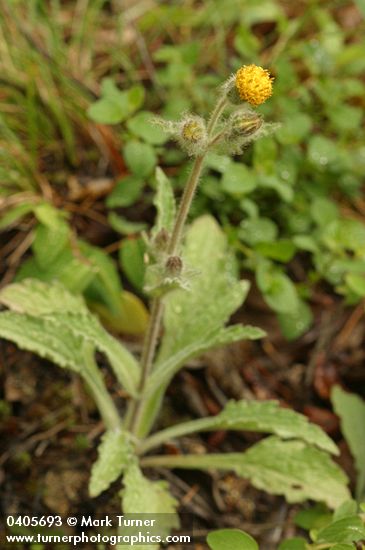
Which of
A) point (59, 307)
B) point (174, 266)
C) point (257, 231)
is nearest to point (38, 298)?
point (59, 307)

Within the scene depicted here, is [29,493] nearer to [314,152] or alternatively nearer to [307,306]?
[307,306]

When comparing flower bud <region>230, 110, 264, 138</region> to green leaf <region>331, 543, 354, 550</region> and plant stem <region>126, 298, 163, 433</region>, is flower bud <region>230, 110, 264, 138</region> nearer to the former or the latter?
plant stem <region>126, 298, 163, 433</region>

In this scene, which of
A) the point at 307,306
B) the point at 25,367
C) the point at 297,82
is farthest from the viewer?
the point at 297,82

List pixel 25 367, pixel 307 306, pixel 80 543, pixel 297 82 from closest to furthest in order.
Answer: pixel 80 543, pixel 25 367, pixel 307 306, pixel 297 82

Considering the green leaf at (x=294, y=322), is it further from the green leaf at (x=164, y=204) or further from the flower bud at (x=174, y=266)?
the flower bud at (x=174, y=266)

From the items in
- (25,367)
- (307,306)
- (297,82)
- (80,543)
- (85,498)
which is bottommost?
(80,543)

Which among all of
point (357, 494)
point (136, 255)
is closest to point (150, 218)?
point (136, 255)

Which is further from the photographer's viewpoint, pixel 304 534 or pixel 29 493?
pixel 304 534
